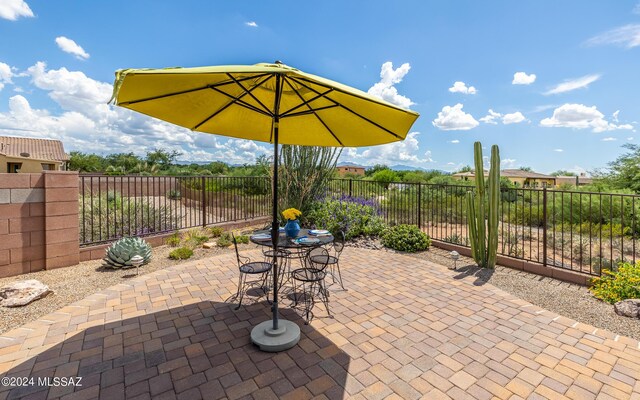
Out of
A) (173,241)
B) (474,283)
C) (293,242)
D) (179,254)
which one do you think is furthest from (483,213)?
(173,241)

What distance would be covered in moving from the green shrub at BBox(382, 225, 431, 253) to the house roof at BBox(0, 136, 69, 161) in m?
34.9

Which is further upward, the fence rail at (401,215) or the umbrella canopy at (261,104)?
the umbrella canopy at (261,104)

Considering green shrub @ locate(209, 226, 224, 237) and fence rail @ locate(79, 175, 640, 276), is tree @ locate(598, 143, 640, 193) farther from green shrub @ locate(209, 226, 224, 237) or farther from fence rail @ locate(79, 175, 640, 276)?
green shrub @ locate(209, 226, 224, 237)

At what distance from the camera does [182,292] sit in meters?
3.44

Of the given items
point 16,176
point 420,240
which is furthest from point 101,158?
point 420,240

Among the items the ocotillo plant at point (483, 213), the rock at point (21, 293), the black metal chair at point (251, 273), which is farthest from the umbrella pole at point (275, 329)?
the ocotillo plant at point (483, 213)

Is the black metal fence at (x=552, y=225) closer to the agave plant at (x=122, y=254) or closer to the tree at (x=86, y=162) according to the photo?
the agave plant at (x=122, y=254)

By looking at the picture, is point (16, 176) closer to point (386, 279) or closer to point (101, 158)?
point (386, 279)

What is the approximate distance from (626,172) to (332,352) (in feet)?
48.4

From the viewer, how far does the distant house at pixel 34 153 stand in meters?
21.2

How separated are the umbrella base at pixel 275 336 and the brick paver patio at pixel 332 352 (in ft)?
0.19

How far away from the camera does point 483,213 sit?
14.8 ft

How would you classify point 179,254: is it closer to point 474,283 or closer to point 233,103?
point 233,103

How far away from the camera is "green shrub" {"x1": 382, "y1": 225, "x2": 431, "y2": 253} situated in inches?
217
